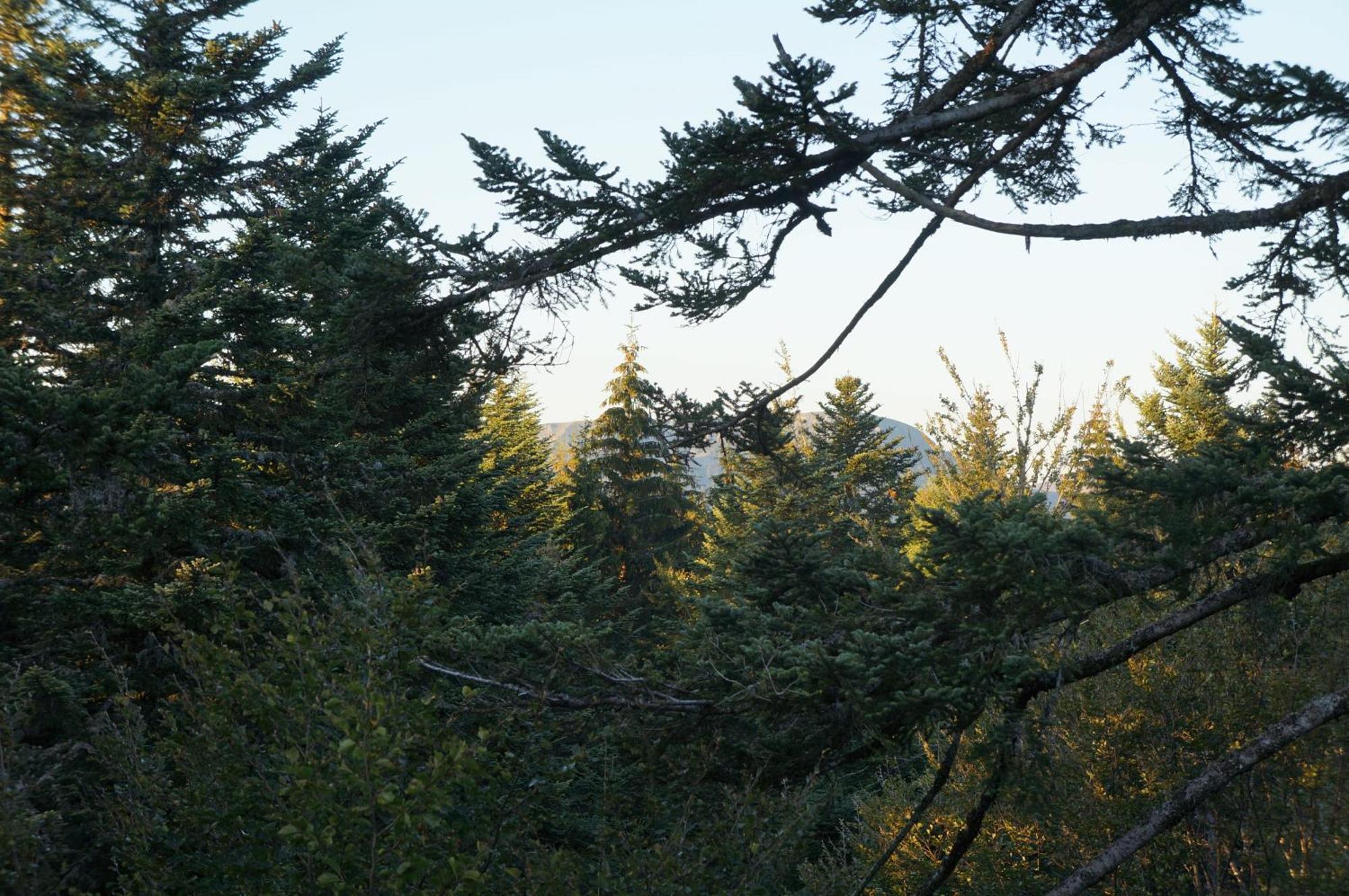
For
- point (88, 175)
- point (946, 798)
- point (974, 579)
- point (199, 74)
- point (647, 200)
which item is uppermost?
point (199, 74)

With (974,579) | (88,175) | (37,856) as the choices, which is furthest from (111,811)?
(88,175)

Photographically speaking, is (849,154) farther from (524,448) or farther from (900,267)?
(524,448)

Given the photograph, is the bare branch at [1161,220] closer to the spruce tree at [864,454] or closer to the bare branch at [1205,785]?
the bare branch at [1205,785]

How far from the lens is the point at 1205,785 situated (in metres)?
5.91

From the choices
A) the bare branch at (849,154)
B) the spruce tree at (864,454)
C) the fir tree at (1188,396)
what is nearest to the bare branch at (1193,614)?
the bare branch at (849,154)

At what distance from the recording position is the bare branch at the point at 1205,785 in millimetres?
5816

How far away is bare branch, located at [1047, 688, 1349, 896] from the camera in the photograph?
5.82m

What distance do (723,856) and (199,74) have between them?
14832 mm

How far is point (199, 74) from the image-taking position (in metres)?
15.5

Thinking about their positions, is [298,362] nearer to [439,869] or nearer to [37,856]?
[37,856]

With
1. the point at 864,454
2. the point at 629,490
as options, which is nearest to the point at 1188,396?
the point at 864,454

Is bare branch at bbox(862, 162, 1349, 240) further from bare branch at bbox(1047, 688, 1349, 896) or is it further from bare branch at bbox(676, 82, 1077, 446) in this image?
bare branch at bbox(1047, 688, 1349, 896)

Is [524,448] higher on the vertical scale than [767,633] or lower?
higher

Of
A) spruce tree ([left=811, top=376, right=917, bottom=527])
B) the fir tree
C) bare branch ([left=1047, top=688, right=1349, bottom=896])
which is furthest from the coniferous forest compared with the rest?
spruce tree ([left=811, top=376, right=917, bottom=527])
